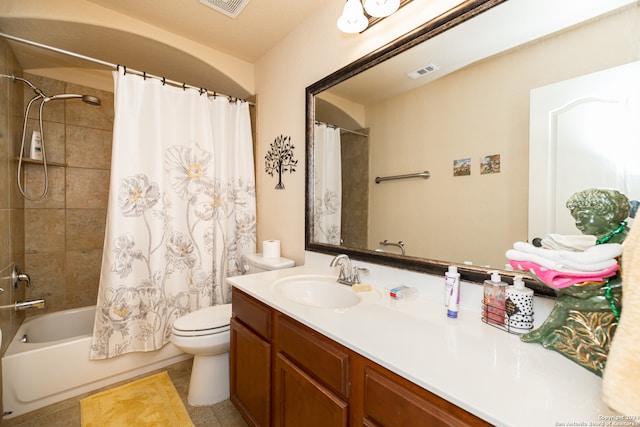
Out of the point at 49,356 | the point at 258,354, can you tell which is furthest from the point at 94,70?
the point at 258,354

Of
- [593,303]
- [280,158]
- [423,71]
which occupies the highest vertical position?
[423,71]

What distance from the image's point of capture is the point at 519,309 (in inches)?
32.4

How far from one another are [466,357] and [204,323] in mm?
1436

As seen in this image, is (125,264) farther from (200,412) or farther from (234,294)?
(200,412)

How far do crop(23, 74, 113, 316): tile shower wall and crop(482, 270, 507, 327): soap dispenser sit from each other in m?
2.93

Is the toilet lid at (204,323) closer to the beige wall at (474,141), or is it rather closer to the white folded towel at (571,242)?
the beige wall at (474,141)

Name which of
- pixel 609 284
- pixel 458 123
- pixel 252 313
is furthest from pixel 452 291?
pixel 252 313

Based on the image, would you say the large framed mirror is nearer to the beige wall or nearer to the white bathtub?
the beige wall

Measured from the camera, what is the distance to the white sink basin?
134 cm

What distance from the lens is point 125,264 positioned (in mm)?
1729

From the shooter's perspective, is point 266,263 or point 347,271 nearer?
point 347,271

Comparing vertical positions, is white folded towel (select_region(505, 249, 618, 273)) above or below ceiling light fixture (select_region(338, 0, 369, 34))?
below

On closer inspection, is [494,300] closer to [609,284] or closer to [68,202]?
[609,284]

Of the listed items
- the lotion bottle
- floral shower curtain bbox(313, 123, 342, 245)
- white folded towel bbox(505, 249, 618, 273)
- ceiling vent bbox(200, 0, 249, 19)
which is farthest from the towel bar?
ceiling vent bbox(200, 0, 249, 19)
